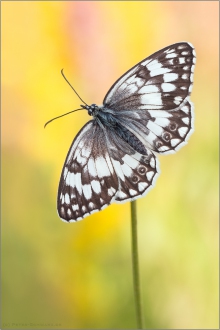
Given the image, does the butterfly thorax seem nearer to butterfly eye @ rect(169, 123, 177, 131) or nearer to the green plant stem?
butterfly eye @ rect(169, 123, 177, 131)

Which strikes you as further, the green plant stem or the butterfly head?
the butterfly head

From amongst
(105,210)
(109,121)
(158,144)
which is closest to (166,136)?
(158,144)

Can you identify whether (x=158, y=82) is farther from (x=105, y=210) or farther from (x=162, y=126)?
(x=105, y=210)

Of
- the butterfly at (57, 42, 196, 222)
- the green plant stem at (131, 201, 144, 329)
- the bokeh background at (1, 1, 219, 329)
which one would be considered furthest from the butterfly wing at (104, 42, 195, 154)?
the bokeh background at (1, 1, 219, 329)

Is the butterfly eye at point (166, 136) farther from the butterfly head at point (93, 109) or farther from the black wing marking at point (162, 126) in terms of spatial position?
the butterfly head at point (93, 109)

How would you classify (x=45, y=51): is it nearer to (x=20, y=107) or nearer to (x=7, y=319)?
(x=20, y=107)

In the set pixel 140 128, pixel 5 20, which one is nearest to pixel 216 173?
pixel 140 128
